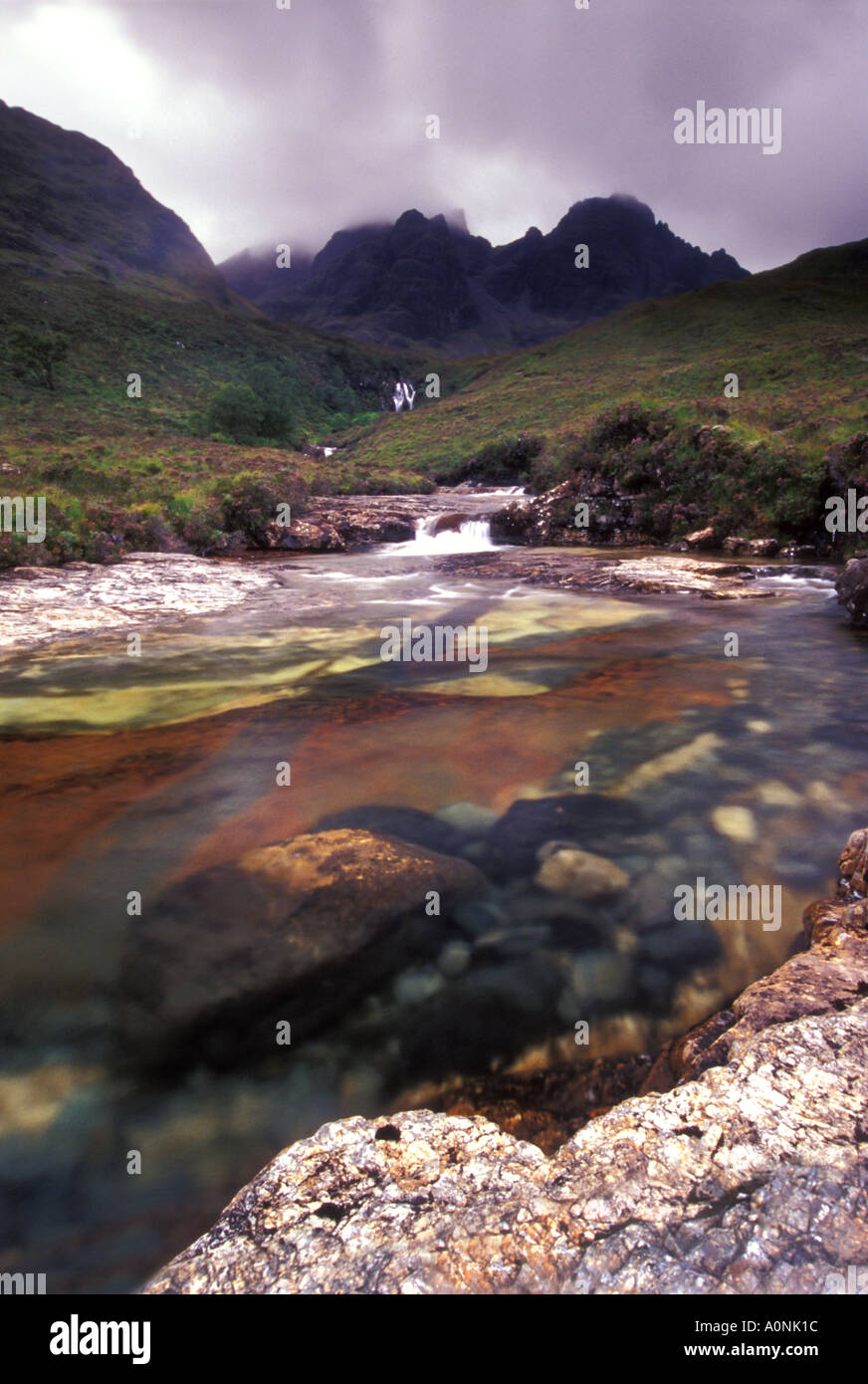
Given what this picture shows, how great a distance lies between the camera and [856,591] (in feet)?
29.8

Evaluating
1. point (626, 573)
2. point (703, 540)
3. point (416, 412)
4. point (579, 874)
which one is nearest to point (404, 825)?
Answer: point (579, 874)

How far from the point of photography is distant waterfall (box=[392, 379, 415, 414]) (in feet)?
349

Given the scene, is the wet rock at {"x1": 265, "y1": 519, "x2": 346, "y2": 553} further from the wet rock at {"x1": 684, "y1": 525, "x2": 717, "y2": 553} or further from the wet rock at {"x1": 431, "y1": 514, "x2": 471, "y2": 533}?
the wet rock at {"x1": 684, "y1": 525, "x2": 717, "y2": 553}

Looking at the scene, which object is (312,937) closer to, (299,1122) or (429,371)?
(299,1122)

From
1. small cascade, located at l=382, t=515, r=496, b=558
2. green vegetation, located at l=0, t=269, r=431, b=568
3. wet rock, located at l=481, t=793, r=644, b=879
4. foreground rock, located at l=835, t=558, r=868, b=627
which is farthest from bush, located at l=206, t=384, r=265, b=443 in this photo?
wet rock, located at l=481, t=793, r=644, b=879

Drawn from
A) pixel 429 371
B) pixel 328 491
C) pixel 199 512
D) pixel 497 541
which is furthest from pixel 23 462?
pixel 429 371

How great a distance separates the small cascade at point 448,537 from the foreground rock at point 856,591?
1201cm

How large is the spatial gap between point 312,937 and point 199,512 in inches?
682

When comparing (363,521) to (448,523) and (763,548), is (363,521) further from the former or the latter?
(763,548)

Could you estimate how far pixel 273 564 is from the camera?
1595 centimetres

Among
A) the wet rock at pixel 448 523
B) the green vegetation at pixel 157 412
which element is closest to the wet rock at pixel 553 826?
the green vegetation at pixel 157 412

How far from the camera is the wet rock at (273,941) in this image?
8.33ft

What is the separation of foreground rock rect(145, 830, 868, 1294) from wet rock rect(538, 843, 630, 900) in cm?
126

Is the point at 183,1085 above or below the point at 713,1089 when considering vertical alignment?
below
